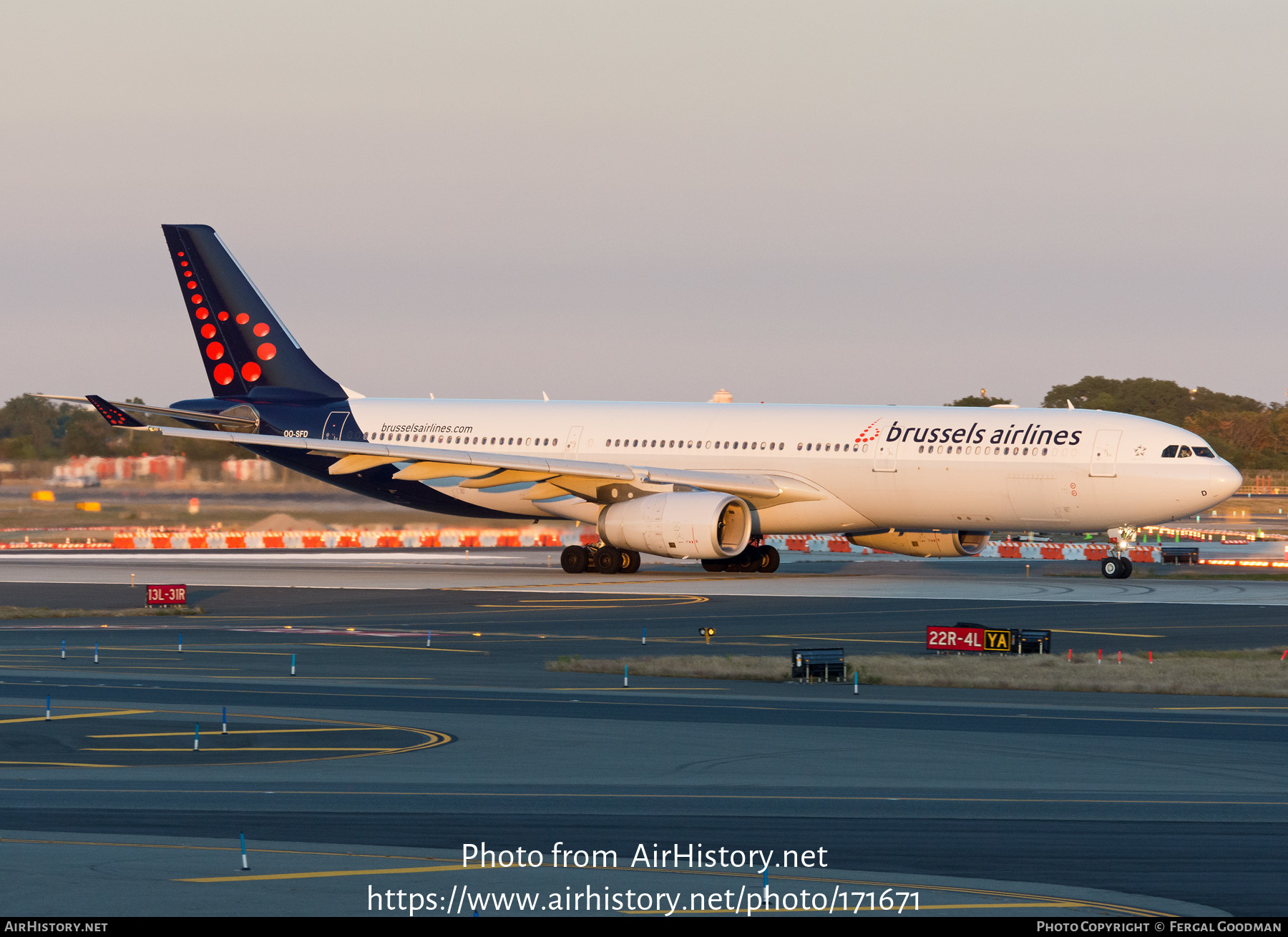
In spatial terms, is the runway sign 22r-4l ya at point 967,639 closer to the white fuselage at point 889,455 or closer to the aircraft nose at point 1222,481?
the white fuselage at point 889,455

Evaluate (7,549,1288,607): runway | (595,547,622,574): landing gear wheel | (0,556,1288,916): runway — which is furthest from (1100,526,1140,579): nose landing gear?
(0,556,1288,916): runway

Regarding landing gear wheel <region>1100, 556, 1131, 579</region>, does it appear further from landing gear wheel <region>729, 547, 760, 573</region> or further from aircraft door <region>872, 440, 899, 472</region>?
landing gear wheel <region>729, 547, 760, 573</region>

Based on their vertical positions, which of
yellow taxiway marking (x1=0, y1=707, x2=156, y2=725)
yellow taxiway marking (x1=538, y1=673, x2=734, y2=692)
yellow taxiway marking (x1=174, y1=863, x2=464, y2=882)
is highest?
yellow taxiway marking (x1=174, y1=863, x2=464, y2=882)

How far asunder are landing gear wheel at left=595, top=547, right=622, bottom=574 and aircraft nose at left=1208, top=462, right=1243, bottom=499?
16.9 metres

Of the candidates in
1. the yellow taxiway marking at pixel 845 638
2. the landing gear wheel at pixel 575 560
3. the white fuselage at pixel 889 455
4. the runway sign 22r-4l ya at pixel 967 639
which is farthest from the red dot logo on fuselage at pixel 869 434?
the runway sign 22r-4l ya at pixel 967 639

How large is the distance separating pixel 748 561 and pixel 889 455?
21.9ft

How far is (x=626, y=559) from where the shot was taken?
50.8 meters

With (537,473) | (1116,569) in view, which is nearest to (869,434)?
(1116,569)

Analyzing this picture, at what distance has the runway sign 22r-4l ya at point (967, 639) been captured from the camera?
29.6m

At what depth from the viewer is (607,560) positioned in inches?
1989

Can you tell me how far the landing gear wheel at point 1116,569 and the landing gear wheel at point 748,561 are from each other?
10277 millimetres

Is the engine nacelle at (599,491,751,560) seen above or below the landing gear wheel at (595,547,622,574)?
above

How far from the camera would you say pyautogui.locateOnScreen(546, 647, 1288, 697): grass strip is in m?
25.2

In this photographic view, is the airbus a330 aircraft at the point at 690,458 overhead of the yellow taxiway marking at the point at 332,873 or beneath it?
overhead
